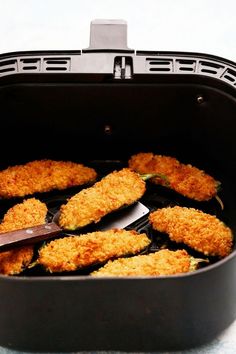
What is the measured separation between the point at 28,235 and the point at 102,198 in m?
0.18

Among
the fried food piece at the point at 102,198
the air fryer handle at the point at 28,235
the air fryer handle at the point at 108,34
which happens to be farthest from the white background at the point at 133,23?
the air fryer handle at the point at 28,235

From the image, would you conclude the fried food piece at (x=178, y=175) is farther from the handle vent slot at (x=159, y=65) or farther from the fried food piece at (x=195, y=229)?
the handle vent slot at (x=159, y=65)

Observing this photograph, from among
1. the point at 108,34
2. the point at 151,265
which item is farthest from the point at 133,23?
the point at 151,265

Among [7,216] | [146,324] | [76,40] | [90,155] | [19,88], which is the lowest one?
[146,324]

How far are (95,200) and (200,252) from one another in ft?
0.75

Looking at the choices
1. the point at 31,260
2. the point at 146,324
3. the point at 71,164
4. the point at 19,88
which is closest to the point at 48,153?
the point at 71,164

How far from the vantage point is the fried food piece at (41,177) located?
134 centimetres

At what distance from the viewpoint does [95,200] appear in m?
1.31

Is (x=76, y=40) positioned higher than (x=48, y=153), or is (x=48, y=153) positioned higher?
(x=76, y=40)

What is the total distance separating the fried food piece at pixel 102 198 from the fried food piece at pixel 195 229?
0.23ft

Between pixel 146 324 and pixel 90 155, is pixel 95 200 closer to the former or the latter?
pixel 90 155

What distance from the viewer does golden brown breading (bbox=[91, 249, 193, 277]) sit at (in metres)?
1.13

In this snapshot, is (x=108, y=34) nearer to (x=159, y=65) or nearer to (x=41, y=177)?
(x=159, y=65)

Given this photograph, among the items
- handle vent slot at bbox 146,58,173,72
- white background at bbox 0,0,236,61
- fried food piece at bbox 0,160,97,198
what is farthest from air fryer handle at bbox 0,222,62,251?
white background at bbox 0,0,236,61
